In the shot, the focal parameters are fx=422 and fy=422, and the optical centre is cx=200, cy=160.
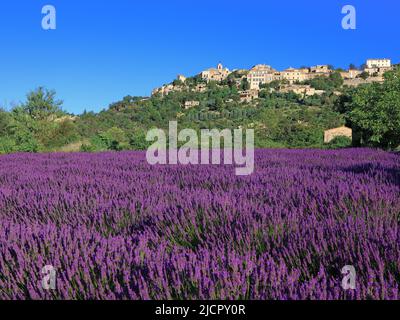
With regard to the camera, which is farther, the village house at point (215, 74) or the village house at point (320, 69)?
the village house at point (320, 69)

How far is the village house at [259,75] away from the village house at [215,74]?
10.2 metres

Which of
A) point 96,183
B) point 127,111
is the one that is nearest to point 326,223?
point 96,183

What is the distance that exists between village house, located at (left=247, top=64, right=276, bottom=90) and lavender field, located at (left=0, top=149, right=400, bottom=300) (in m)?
128

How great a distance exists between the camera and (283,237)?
6.68ft

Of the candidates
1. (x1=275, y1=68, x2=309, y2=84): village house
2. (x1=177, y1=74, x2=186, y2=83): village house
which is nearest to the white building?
(x1=275, y1=68, x2=309, y2=84): village house

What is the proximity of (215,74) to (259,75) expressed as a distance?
1632 cm

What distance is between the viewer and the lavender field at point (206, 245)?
4.67ft

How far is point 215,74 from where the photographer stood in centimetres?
14412

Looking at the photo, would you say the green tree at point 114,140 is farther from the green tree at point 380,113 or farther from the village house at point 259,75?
the village house at point 259,75

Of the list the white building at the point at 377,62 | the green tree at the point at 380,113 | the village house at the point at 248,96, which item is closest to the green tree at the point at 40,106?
the green tree at the point at 380,113

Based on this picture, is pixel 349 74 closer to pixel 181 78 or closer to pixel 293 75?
pixel 293 75

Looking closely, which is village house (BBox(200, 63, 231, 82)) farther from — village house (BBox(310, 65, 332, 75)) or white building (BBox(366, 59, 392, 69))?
white building (BBox(366, 59, 392, 69))
